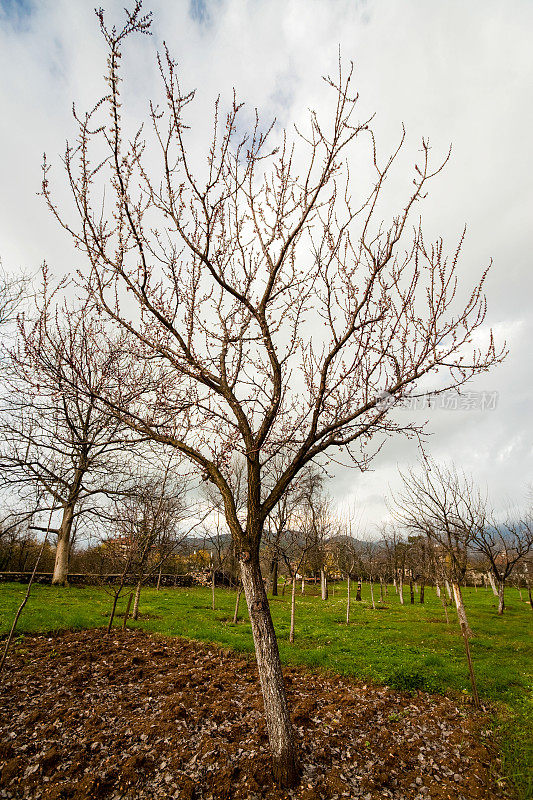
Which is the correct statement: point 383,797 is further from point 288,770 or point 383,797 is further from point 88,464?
point 88,464

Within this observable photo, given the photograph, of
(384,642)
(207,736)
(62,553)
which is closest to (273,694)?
(207,736)

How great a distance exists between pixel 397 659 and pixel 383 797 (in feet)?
19.4

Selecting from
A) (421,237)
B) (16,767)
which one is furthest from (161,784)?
(421,237)

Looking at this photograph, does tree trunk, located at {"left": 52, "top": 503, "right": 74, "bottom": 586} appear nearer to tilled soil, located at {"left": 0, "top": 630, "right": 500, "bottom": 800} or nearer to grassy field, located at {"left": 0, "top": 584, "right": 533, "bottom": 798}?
grassy field, located at {"left": 0, "top": 584, "right": 533, "bottom": 798}

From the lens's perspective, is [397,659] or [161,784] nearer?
[161,784]

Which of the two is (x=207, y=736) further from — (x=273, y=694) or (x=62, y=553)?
(x=62, y=553)

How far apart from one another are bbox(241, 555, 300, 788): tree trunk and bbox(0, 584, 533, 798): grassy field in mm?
2690

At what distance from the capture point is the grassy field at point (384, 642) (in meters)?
6.69

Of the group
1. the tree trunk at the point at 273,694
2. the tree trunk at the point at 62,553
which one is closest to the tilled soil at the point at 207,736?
the tree trunk at the point at 273,694

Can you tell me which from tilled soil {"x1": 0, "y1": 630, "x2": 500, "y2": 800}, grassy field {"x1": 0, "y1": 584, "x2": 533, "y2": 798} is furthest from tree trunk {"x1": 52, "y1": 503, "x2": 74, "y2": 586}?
tilled soil {"x1": 0, "y1": 630, "x2": 500, "y2": 800}

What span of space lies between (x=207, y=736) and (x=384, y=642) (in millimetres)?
8502

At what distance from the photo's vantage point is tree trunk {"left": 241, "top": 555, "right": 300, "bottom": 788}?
3.91 meters

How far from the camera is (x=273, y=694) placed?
4.01 m

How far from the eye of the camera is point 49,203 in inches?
155
